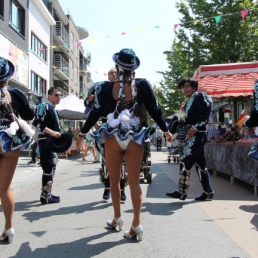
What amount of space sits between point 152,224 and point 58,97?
260 cm

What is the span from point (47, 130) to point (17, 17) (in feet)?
59.0

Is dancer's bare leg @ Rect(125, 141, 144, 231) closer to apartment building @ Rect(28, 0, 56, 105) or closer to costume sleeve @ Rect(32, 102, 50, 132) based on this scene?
costume sleeve @ Rect(32, 102, 50, 132)

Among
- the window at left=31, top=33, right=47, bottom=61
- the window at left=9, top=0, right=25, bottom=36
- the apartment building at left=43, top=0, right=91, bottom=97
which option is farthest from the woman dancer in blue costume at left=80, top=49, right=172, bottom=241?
the apartment building at left=43, top=0, right=91, bottom=97

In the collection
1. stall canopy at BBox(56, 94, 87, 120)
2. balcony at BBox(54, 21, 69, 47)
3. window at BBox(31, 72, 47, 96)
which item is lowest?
stall canopy at BBox(56, 94, 87, 120)

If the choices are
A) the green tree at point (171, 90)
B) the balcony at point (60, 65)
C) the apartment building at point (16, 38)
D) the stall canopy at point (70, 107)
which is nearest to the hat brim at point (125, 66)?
the stall canopy at point (70, 107)

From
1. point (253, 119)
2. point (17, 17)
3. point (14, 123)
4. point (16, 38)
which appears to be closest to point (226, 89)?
point (253, 119)

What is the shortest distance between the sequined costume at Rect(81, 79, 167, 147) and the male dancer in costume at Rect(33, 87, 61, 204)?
5.56 ft

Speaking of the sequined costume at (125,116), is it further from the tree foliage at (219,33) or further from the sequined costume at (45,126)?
the tree foliage at (219,33)

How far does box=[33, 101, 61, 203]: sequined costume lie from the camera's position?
543 centimetres

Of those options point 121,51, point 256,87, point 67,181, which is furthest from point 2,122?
point 67,181

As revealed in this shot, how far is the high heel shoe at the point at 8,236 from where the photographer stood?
12.0ft

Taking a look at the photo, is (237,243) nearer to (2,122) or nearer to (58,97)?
Answer: (2,122)

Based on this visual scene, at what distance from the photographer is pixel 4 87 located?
3639mm

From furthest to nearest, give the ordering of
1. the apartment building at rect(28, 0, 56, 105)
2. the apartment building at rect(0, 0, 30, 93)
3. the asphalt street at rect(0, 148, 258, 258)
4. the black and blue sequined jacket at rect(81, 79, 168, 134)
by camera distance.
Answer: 1. the apartment building at rect(28, 0, 56, 105)
2. the apartment building at rect(0, 0, 30, 93)
3. the black and blue sequined jacket at rect(81, 79, 168, 134)
4. the asphalt street at rect(0, 148, 258, 258)
